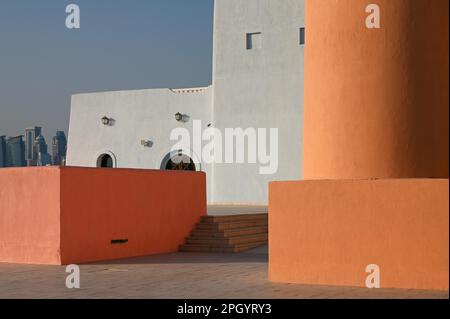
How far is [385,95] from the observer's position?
10258 millimetres

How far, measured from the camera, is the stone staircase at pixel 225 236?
16.9m

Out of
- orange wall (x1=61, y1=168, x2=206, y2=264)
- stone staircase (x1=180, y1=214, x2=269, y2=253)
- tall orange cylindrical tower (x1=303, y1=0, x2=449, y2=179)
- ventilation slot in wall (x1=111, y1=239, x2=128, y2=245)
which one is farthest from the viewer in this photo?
stone staircase (x1=180, y1=214, x2=269, y2=253)

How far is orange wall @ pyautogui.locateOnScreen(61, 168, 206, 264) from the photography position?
14398 mm

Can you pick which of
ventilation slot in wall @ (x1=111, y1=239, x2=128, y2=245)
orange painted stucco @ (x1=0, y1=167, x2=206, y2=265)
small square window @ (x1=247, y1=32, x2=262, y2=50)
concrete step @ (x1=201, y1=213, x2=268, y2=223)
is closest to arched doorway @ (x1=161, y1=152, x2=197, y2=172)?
small square window @ (x1=247, y1=32, x2=262, y2=50)

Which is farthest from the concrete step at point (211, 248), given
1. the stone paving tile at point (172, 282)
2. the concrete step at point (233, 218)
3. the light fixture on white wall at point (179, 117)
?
the light fixture on white wall at point (179, 117)

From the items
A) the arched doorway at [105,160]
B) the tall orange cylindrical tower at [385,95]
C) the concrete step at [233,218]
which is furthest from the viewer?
the arched doorway at [105,160]

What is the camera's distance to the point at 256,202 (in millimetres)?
29359

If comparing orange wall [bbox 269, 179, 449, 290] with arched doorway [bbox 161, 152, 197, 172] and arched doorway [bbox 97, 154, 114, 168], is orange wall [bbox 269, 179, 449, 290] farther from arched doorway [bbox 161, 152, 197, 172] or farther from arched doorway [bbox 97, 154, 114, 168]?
arched doorway [bbox 97, 154, 114, 168]

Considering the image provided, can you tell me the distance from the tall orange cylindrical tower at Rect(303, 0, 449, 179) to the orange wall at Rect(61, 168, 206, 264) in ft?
17.3

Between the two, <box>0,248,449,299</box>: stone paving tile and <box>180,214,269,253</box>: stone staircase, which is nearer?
<box>0,248,449,299</box>: stone paving tile

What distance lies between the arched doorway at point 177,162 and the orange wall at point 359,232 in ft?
68.8

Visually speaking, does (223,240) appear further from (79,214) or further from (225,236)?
(79,214)

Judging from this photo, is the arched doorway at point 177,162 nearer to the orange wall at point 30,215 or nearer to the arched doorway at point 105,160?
the arched doorway at point 105,160
